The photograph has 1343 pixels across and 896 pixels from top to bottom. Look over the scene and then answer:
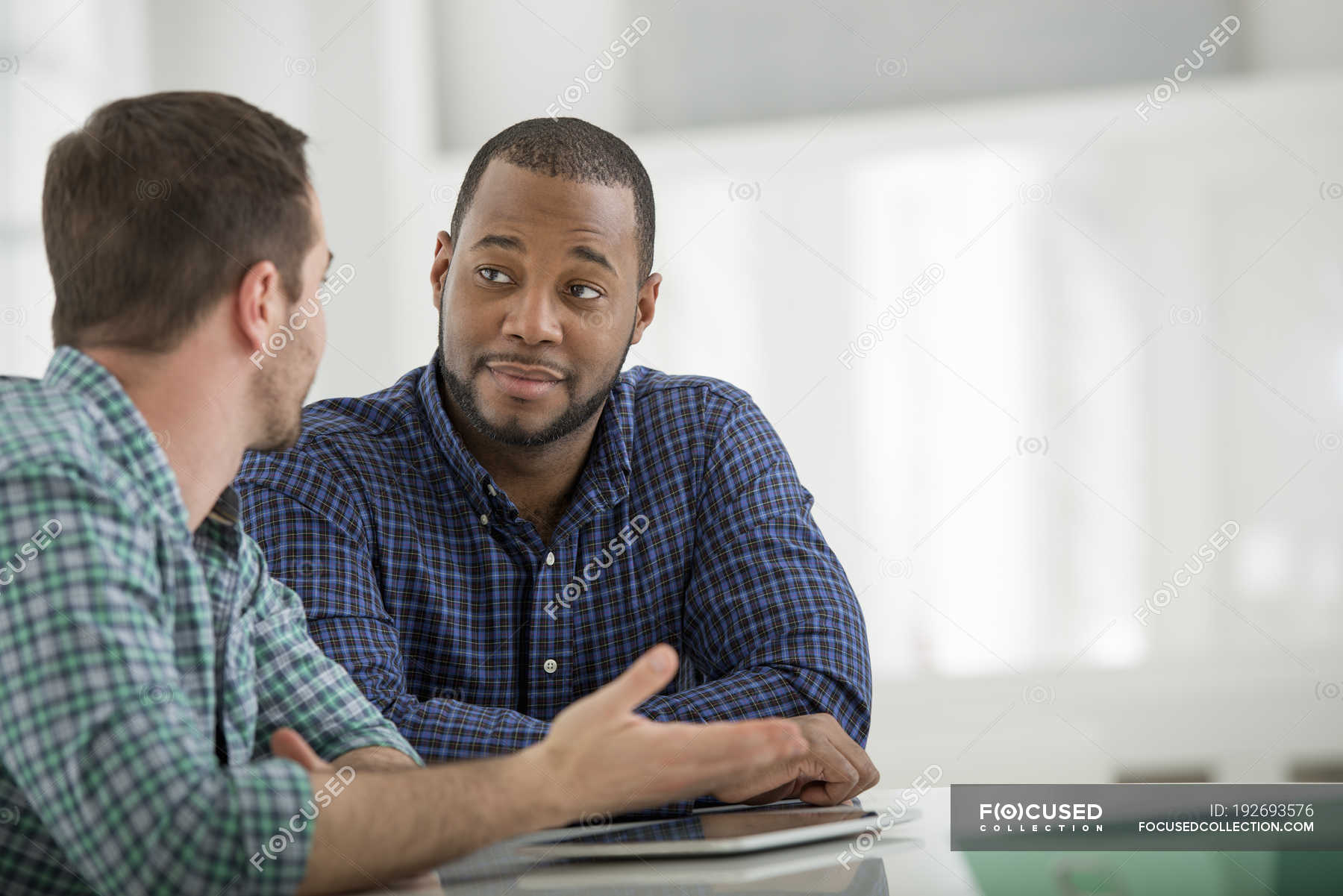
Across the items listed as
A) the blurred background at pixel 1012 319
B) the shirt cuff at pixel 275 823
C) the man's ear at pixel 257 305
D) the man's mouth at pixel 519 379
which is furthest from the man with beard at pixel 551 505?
the blurred background at pixel 1012 319

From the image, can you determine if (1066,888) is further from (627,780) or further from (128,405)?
(128,405)

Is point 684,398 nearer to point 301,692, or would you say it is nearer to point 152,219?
point 301,692

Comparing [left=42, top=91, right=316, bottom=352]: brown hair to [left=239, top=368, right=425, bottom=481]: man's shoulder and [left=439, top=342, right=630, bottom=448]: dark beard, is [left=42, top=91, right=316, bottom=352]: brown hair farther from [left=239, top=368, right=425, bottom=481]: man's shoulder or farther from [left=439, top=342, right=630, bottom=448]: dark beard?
[left=439, top=342, right=630, bottom=448]: dark beard

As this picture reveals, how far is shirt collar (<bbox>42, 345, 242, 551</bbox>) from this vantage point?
93 cm

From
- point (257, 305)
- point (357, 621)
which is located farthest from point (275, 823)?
point (357, 621)

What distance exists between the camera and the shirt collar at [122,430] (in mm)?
935

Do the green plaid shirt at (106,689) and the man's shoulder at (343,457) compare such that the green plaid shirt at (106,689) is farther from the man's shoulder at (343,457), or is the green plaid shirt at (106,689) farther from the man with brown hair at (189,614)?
the man's shoulder at (343,457)

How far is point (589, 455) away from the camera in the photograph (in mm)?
1893

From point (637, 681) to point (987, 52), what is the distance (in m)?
4.08

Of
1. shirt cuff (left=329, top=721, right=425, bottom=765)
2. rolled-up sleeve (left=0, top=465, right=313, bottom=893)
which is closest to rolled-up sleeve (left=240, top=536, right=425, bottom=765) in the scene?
shirt cuff (left=329, top=721, right=425, bottom=765)

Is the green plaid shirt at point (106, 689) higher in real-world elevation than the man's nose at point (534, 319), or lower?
lower

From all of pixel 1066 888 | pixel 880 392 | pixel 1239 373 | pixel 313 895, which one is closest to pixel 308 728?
pixel 313 895

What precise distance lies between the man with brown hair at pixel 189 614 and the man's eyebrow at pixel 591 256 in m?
0.65

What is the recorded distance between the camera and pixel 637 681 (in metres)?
0.93
